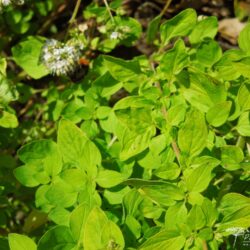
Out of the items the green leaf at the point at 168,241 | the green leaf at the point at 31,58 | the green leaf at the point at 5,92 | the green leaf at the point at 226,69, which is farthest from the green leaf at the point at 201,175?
the green leaf at the point at 31,58

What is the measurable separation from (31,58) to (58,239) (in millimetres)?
929

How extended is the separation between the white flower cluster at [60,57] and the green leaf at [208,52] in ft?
1.75

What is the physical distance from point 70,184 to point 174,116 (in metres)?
0.39

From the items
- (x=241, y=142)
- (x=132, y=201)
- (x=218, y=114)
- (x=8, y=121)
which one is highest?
(x=8, y=121)

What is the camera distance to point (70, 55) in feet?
6.63

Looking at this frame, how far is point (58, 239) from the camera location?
1.45m

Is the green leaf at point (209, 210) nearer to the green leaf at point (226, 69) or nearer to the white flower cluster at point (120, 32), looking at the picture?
the green leaf at point (226, 69)

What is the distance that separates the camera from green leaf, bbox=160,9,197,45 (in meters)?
1.75

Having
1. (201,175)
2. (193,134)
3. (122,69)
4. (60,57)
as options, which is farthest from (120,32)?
(201,175)

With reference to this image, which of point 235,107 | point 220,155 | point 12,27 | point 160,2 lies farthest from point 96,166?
point 160,2

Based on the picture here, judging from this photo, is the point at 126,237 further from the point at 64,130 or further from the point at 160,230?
the point at 64,130

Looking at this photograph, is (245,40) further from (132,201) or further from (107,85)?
(132,201)

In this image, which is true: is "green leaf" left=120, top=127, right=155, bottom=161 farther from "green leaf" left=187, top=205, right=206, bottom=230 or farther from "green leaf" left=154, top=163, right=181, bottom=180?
"green leaf" left=187, top=205, right=206, bottom=230

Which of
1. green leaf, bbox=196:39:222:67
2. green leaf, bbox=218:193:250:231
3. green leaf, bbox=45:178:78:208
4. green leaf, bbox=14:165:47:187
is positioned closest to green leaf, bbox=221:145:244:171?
green leaf, bbox=218:193:250:231
